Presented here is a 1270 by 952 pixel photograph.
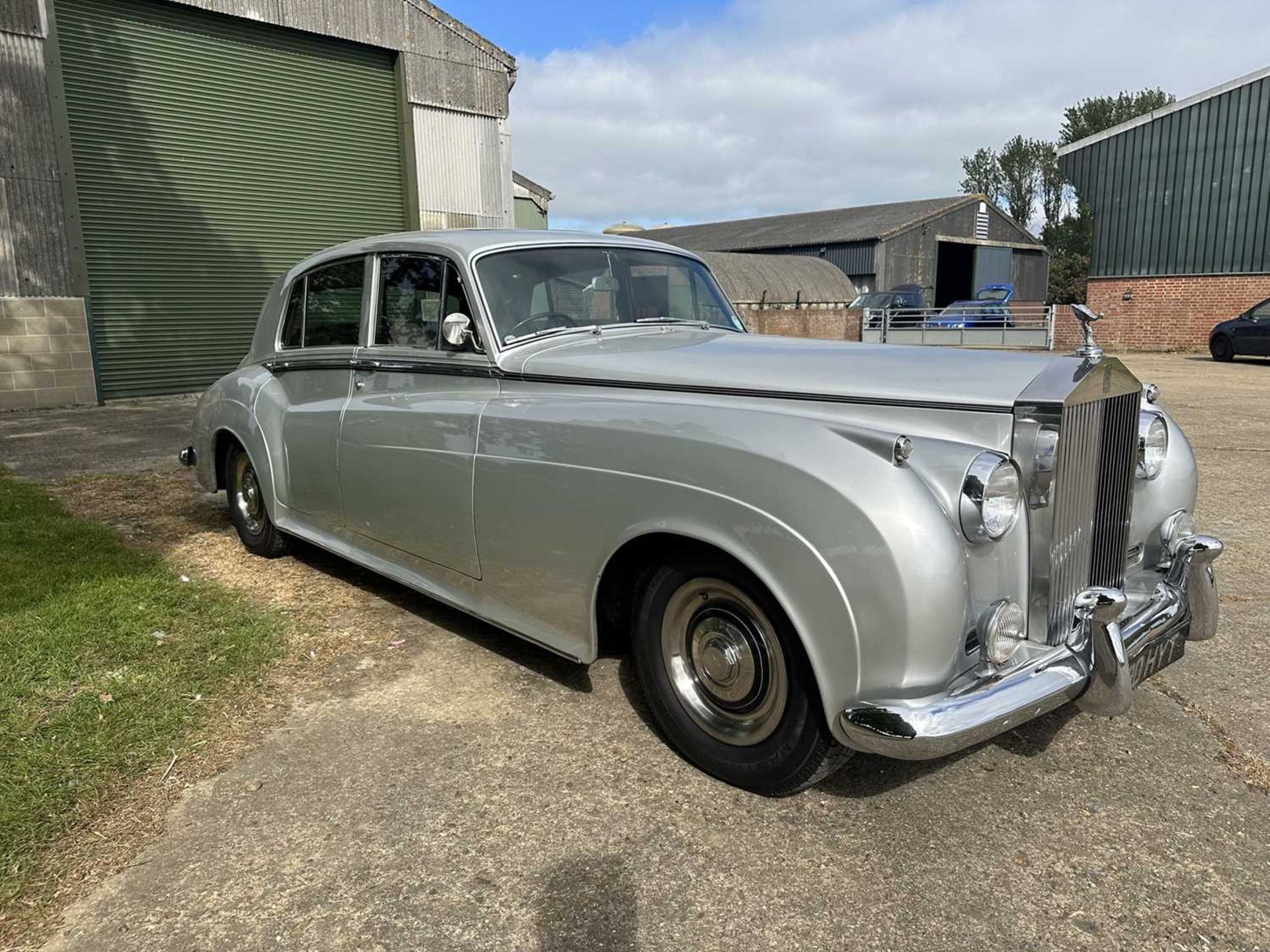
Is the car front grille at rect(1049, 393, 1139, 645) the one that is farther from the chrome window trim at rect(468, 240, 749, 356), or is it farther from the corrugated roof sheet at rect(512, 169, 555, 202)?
the corrugated roof sheet at rect(512, 169, 555, 202)

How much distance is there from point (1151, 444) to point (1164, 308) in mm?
22443

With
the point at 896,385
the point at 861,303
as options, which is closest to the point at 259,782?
the point at 896,385

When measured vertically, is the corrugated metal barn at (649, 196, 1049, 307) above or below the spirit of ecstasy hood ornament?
above

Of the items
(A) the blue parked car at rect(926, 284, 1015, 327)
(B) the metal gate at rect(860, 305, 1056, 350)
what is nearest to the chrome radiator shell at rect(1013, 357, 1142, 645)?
(B) the metal gate at rect(860, 305, 1056, 350)

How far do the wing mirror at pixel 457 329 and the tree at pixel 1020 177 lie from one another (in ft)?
237

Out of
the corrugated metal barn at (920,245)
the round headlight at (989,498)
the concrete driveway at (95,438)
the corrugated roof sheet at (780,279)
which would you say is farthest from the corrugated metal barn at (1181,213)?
the round headlight at (989,498)

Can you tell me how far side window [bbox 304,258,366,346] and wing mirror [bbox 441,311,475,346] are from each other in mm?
830

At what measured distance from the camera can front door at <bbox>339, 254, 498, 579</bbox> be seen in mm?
3252

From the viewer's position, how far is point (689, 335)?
359cm

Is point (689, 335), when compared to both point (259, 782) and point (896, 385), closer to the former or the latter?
point (896, 385)

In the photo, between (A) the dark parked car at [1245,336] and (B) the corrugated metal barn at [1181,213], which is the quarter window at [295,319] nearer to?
(A) the dark parked car at [1245,336]

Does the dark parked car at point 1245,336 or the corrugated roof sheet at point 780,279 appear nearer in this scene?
the dark parked car at point 1245,336

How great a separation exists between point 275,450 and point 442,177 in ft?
33.4

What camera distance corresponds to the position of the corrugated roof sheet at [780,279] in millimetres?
26938
